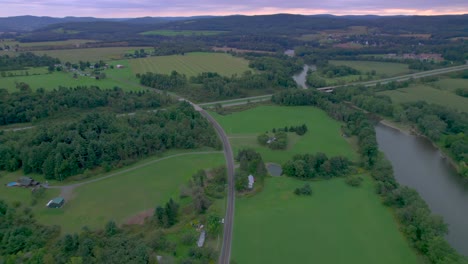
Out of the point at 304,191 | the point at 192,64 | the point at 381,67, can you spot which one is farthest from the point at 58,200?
the point at 381,67

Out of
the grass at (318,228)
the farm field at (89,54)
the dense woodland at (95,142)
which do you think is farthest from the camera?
the farm field at (89,54)

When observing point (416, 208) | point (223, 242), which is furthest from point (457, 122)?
point (223, 242)

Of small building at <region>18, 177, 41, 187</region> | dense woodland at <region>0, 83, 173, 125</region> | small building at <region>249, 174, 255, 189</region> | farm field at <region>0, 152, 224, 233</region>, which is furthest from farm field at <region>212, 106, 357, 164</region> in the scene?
small building at <region>18, 177, 41, 187</region>

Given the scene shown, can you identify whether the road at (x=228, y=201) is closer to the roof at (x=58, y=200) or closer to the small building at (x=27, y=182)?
the roof at (x=58, y=200)

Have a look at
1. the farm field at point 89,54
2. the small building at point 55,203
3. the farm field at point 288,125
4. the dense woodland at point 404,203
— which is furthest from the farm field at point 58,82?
the dense woodland at point 404,203

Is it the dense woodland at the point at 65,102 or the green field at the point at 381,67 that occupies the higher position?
the green field at the point at 381,67

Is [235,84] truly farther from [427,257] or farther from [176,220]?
[427,257]

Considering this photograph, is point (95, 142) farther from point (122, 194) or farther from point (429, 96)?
point (429, 96)

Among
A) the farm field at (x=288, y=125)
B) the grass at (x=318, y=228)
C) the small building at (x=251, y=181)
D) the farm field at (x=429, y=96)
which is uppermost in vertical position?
the farm field at (x=429, y=96)
